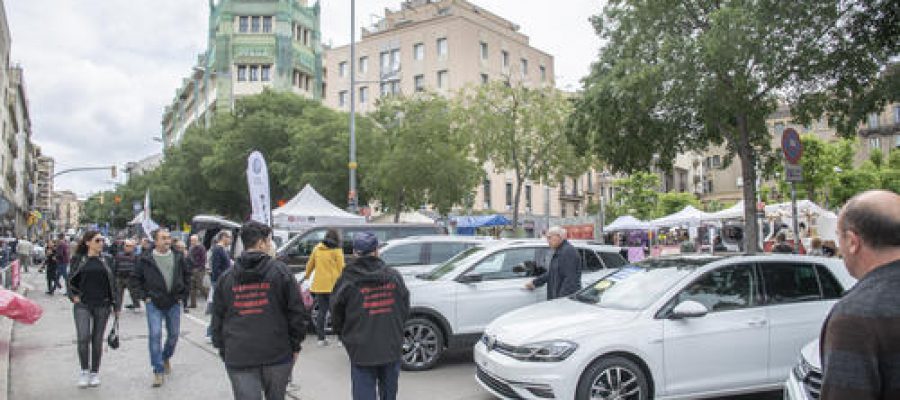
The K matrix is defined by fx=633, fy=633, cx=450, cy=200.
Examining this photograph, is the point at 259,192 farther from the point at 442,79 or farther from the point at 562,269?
the point at 442,79

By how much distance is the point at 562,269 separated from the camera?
308 inches

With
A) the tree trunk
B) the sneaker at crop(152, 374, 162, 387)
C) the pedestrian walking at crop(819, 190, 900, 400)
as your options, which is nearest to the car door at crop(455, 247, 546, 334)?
the sneaker at crop(152, 374, 162, 387)

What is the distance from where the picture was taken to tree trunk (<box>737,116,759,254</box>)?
449 inches

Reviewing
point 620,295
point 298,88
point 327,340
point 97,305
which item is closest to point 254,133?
point 298,88

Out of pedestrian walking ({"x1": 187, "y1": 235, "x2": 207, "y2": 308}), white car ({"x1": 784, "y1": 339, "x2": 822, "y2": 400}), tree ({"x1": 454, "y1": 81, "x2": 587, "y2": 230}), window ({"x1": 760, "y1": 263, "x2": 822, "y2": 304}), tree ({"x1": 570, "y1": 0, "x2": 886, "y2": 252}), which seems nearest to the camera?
white car ({"x1": 784, "y1": 339, "x2": 822, "y2": 400})

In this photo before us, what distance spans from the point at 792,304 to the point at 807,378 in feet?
8.94

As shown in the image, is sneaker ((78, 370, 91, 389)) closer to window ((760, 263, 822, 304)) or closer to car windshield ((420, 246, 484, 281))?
car windshield ((420, 246, 484, 281))

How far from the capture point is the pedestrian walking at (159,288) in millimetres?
7301

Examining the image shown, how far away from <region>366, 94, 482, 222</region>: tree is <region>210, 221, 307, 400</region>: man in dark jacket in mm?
21832

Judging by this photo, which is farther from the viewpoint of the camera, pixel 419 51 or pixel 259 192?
pixel 419 51

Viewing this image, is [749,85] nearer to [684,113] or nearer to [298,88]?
[684,113]

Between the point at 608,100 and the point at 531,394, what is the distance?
7522 mm

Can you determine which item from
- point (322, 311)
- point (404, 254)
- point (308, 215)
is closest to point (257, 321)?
point (322, 311)

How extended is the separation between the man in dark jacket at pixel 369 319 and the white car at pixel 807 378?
8.56 feet
